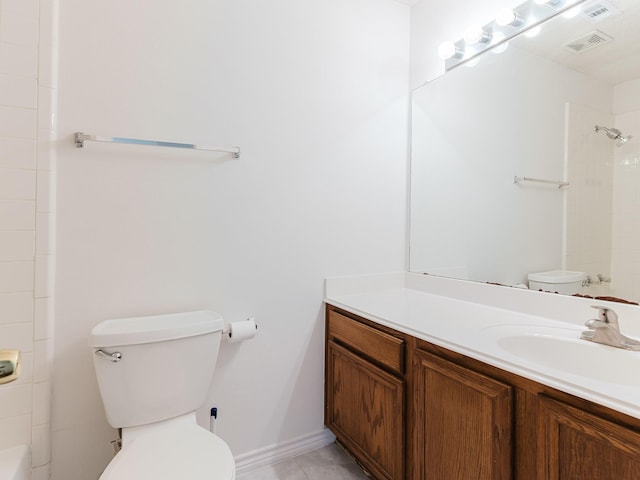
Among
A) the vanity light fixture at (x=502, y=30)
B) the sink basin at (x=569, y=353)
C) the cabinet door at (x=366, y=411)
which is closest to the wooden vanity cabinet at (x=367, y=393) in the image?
the cabinet door at (x=366, y=411)

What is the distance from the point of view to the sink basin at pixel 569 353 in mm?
980

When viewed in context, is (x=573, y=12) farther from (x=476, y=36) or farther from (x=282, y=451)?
(x=282, y=451)

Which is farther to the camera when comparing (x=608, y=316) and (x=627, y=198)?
(x=627, y=198)

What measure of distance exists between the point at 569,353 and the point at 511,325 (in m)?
0.20

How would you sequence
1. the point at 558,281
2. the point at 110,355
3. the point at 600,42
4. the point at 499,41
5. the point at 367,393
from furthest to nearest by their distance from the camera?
the point at 499,41 < the point at 367,393 < the point at 558,281 < the point at 600,42 < the point at 110,355

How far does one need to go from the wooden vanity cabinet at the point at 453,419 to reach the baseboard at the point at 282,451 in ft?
0.43

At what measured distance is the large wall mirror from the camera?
118 cm

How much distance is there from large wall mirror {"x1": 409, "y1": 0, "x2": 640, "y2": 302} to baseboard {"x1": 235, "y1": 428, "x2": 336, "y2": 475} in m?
1.08

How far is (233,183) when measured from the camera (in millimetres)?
1540

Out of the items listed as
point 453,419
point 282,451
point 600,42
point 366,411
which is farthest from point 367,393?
point 600,42

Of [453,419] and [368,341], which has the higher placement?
[368,341]

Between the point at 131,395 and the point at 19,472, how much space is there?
1.19ft

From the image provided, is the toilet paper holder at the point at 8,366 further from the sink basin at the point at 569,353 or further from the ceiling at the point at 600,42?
the ceiling at the point at 600,42

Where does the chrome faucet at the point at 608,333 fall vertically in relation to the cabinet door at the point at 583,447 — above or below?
above
